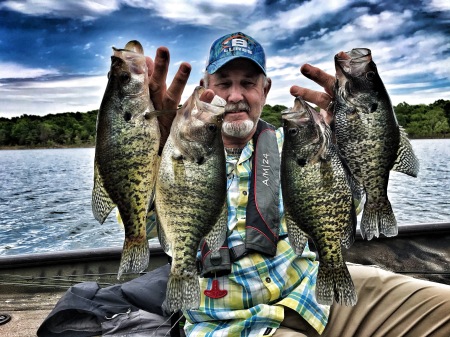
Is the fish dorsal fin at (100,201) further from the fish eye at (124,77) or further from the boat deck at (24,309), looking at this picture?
the boat deck at (24,309)

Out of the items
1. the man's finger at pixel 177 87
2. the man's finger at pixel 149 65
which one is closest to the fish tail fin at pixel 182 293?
the man's finger at pixel 177 87

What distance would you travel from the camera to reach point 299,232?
2260mm

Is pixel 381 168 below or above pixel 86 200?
above

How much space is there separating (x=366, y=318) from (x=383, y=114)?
2.08m

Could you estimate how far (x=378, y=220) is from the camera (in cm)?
222

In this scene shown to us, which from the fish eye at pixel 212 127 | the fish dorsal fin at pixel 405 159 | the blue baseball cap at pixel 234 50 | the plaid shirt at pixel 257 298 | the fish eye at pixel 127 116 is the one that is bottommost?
the plaid shirt at pixel 257 298

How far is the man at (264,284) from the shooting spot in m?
3.18

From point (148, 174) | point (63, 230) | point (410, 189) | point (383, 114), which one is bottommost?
point (63, 230)

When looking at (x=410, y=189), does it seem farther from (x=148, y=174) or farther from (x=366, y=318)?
(x=148, y=174)

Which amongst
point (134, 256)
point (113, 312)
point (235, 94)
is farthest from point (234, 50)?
point (113, 312)

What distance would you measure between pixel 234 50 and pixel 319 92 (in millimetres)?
1333

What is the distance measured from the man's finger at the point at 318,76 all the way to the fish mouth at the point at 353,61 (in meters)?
0.15

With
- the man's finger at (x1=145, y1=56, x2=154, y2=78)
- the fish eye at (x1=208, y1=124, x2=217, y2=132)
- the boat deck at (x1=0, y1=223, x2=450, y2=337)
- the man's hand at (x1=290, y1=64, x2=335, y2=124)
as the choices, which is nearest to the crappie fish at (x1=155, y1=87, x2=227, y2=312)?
the fish eye at (x1=208, y1=124, x2=217, y2=132)

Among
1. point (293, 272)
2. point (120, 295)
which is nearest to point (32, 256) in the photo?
point (120, 295)
